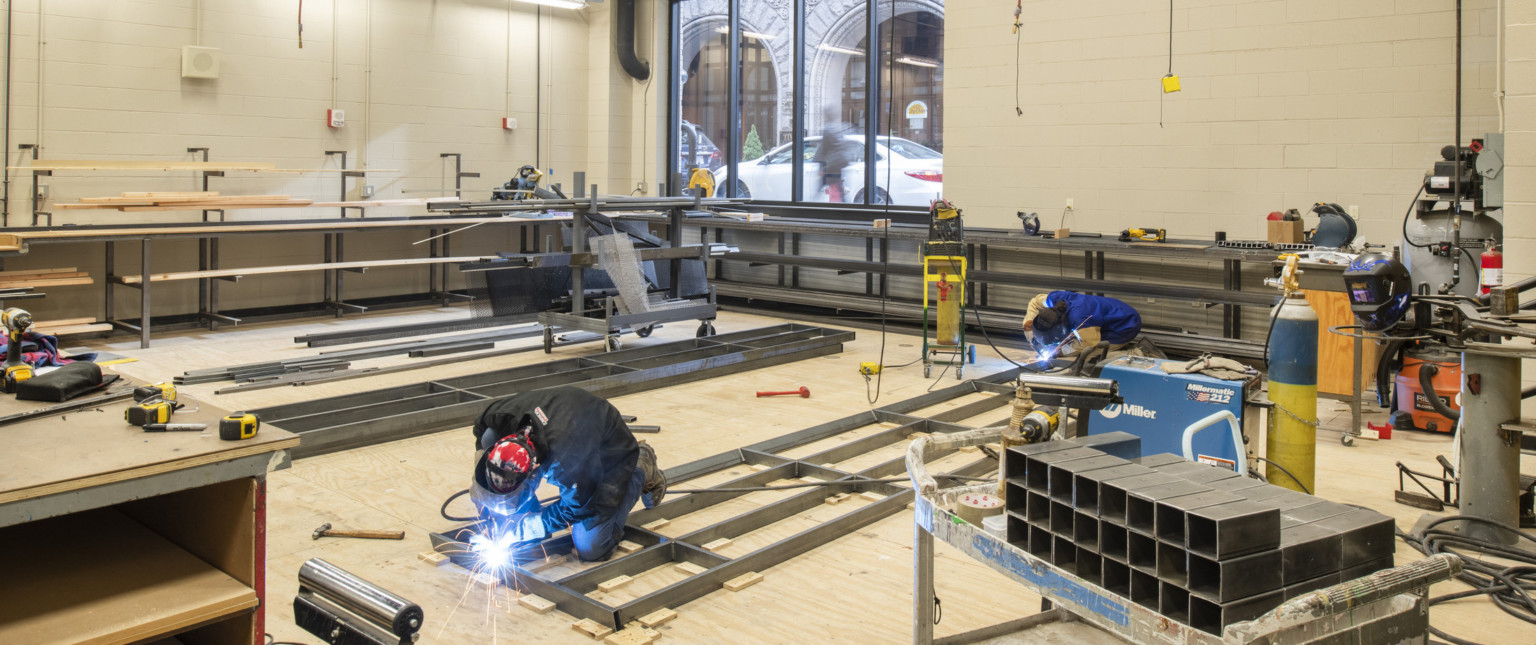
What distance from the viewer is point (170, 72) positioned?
7.87 m

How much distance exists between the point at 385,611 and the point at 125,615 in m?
0.58

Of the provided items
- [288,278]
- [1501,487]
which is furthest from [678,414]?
[288,278]

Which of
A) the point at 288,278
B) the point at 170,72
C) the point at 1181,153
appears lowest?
the point at 288,278

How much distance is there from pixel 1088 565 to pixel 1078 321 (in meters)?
3.96

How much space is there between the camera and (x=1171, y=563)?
1815 mm

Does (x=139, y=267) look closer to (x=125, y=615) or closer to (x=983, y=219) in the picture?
(x=983, y=219)

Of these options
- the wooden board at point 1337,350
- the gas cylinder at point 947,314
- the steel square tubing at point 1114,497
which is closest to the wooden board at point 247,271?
the gas cylinder at point 947,314

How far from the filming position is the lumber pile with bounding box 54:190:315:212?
706 centimetres

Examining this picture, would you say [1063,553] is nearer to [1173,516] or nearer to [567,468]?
[1173,516]

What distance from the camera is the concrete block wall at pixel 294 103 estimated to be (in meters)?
7.41

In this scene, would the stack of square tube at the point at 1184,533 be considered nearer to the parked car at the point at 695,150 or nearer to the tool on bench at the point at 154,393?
the tool on bench at the point at 154,393

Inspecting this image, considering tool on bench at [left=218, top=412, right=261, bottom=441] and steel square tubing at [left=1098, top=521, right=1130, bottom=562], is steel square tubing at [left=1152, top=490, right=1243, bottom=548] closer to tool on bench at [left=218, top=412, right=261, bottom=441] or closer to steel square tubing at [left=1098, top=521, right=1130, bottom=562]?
steel square tubing at [left=1098, top=521, right=1130, bottom=562]

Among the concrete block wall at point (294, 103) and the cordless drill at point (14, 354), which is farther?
the concrete block wall at point (294, 103)

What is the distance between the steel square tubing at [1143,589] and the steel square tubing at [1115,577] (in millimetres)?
34
